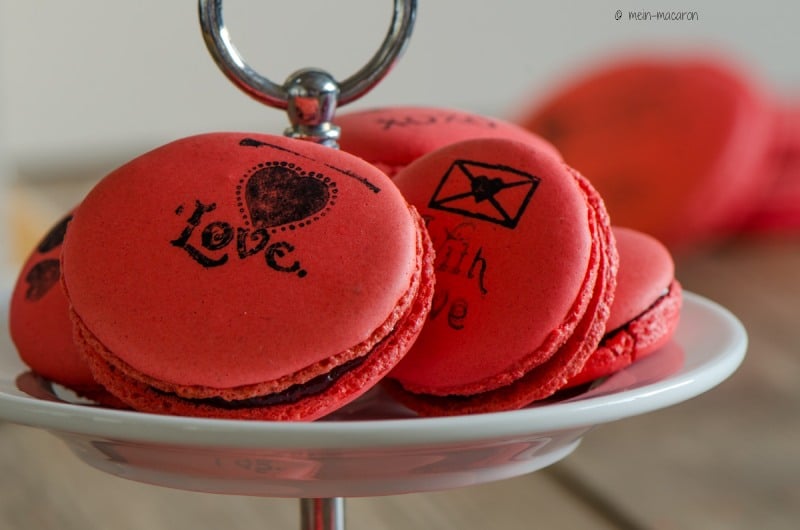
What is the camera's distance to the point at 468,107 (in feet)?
8.30

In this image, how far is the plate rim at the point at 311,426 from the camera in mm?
398

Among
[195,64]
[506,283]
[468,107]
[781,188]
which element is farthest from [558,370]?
[468,107]

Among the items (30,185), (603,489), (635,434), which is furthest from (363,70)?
(30,185)

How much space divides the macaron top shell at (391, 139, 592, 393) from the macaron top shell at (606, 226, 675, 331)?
69mm

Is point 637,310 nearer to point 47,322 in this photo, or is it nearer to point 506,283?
point 506,283

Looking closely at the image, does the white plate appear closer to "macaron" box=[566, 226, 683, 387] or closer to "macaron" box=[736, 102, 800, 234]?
"macaron" box=[566, 226, 683, 387]

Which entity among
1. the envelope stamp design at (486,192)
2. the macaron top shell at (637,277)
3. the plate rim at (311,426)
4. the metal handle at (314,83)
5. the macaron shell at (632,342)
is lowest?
the macaron shell at (632,342)

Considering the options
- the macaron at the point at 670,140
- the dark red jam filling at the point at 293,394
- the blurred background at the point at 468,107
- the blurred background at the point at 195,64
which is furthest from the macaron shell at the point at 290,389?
the blurred background at the point at 195,64

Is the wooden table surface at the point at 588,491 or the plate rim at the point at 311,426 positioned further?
the wooden table surface at the point at 588,491

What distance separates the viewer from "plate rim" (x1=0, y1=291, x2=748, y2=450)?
1.31 feet

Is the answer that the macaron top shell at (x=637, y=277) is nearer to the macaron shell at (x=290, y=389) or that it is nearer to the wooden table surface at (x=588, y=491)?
the macaron shell at (x=290, y=389)

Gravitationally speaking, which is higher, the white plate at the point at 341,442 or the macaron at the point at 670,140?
the white plate at the point at 341,442

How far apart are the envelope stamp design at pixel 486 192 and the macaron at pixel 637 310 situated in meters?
0.09

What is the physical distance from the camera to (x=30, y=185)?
2135 mm
